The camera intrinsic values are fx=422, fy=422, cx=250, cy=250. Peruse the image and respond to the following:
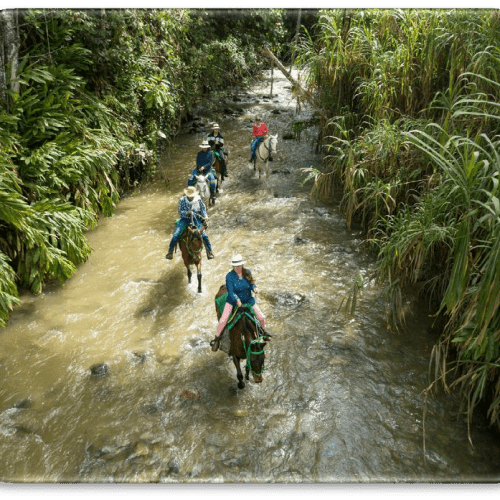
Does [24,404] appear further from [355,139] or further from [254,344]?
[355,139]

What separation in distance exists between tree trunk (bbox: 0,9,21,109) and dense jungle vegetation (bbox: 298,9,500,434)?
6.60 meters

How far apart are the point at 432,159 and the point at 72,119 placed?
7.10 metres

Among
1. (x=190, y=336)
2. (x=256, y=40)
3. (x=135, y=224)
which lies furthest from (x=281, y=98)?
(x=190, y=336)

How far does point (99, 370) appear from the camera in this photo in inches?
230

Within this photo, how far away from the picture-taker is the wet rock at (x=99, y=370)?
5799 mm

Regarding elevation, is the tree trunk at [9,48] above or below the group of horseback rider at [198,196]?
above

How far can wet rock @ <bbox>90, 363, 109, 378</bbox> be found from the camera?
5.80 meters

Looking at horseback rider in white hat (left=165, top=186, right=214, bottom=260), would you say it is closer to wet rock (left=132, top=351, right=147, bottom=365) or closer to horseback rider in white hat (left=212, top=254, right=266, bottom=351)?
wet rock (left=132, top=351, right=147, bottom=365)

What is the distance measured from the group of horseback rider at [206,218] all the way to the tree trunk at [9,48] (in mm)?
3890

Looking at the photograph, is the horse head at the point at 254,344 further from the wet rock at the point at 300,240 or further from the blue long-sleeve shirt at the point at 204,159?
the blue long-sleeve shirt at the point at 204,159

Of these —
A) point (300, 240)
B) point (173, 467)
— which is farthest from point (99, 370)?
point (300, 240)

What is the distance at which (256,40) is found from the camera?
56.2 ft

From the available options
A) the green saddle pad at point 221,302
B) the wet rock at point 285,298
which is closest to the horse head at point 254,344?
the green saddle pad at point 221,302

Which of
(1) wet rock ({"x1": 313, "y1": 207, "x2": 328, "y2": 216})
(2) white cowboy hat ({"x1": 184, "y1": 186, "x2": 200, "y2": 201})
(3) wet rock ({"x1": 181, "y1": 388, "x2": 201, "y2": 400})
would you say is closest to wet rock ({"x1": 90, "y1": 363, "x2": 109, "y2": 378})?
(3) wet rock ({"x1": 181, "y1": 388, "x2": 201, "y2": 400})
